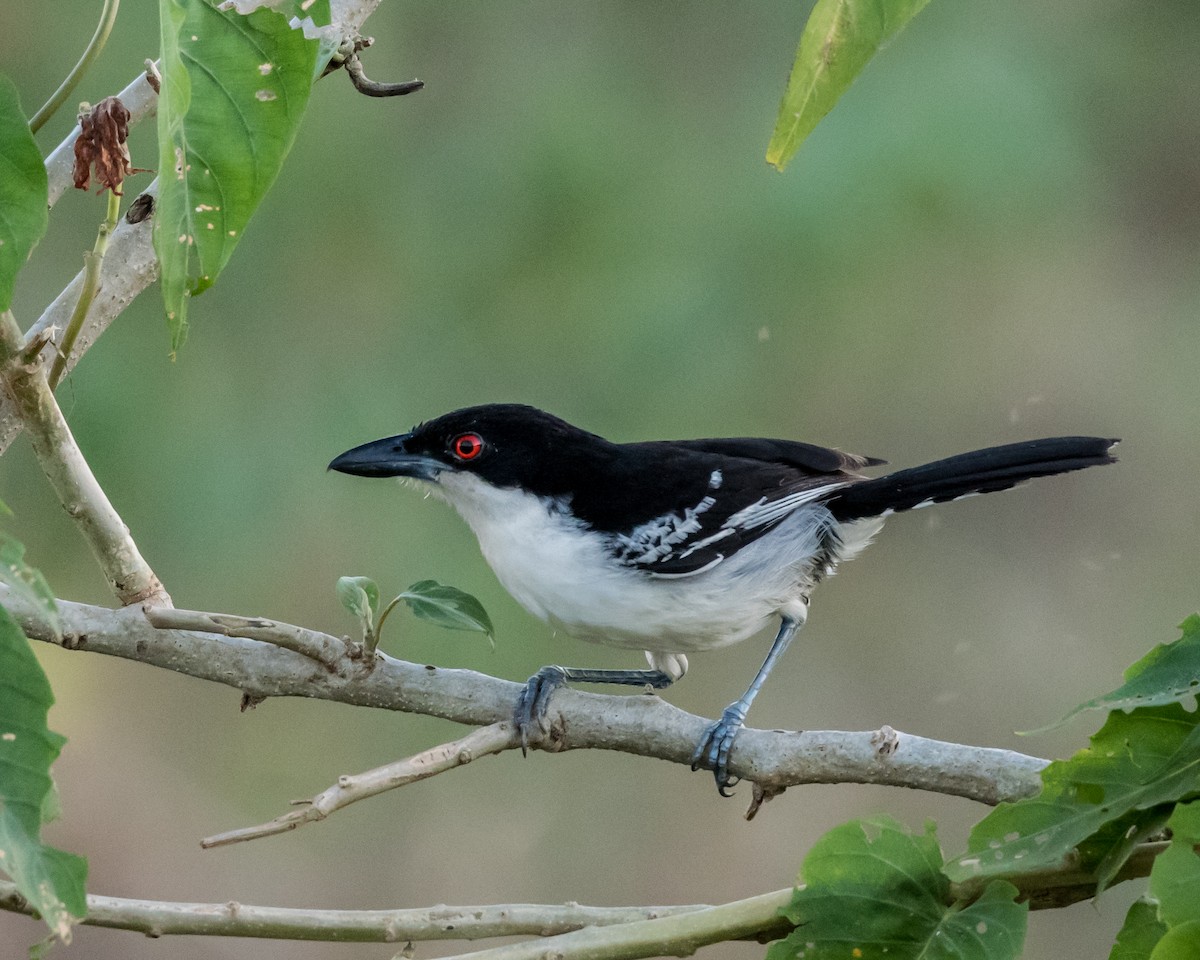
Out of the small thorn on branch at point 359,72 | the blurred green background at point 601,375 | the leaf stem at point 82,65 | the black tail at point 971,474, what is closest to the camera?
the leaf stem at point 82,65

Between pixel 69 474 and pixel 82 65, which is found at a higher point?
pixel 82 65

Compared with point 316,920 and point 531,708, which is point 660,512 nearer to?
point 531,708

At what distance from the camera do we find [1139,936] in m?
1.30

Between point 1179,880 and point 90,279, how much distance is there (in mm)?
1556

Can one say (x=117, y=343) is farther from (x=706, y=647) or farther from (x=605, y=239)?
(x=706, y=647)

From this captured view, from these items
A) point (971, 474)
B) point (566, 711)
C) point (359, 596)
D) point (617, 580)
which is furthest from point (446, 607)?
point (971, 474)

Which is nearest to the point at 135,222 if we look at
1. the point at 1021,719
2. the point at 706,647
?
the point at 706,647

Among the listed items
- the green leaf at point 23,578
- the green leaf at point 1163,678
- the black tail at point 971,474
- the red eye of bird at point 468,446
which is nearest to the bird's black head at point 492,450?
the red eye of bird at point 468,446

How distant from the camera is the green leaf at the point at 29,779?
Answer: 112 cm

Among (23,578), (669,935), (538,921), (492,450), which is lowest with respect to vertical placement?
(538,921)

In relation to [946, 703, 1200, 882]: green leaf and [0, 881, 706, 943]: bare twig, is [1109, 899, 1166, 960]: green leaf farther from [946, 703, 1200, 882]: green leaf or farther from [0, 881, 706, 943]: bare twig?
[0, 881, 706, 943]: bare twig

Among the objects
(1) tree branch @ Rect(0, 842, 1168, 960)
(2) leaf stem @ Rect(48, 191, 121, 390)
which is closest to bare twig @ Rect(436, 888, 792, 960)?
(1) tree branch @ Rect(0, 842, 1168, 960)

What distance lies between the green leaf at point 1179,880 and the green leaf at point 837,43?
2.52 feet

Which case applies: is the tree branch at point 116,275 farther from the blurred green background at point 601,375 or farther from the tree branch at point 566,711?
the blurred green background at point 601,375
